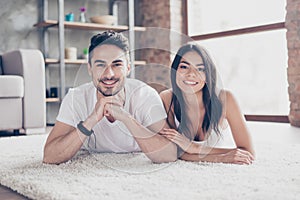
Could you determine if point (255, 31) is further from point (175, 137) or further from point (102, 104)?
point (102, 104)

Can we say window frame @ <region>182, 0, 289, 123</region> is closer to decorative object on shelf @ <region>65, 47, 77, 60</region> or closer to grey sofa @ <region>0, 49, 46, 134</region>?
decorative object on shelf @ <region>65, 47, 77, 60</region>

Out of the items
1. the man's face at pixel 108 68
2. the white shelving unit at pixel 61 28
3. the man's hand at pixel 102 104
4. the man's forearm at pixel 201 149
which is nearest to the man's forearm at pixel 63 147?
the man's hand at pixel 102 104

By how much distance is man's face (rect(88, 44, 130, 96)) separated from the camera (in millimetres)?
1487

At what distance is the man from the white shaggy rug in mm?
77

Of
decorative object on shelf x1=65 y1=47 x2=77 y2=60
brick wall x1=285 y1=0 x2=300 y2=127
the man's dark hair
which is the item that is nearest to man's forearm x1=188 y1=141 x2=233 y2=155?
the man's dark hair

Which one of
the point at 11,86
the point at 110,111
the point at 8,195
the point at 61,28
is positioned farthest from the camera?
the point at 61,28

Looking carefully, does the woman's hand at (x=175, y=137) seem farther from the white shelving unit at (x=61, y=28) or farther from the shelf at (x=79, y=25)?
the shelf at (x=79, y=25)

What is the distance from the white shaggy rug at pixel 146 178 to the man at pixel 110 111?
8cm

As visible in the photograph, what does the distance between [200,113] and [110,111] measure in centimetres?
40

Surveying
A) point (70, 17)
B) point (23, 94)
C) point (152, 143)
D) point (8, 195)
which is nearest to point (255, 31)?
point (70, 17)

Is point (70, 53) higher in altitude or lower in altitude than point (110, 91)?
higher

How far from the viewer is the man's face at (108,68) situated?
149 centimetres

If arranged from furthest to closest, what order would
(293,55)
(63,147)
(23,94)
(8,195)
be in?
1. (293,55)
2. (23,94)
3. (63,147)
4. (8,195)

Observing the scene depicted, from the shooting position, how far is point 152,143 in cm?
162
